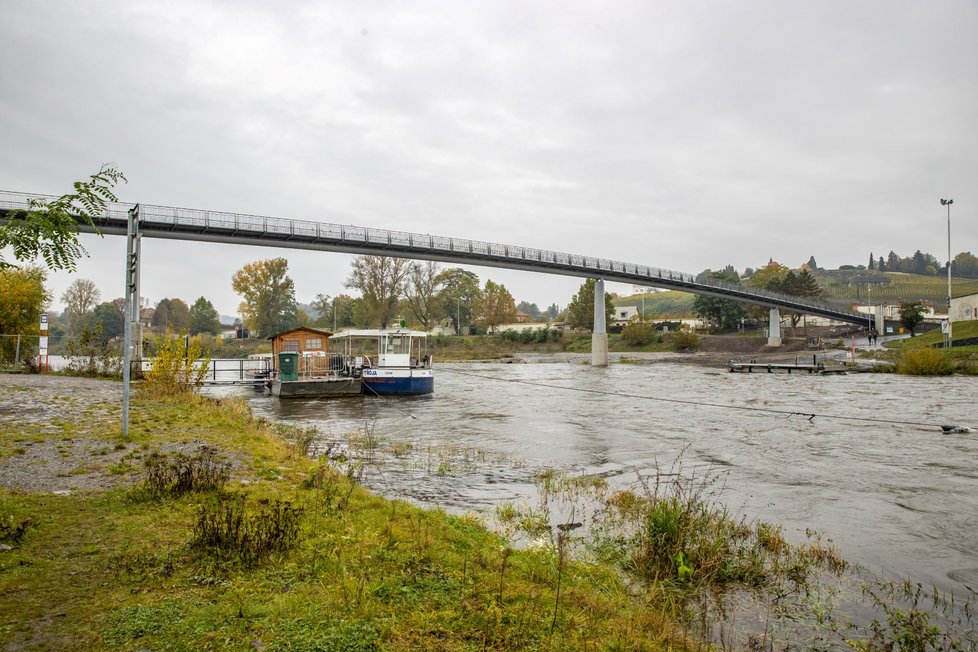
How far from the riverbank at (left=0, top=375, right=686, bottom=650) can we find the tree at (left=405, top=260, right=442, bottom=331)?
86.3 meters

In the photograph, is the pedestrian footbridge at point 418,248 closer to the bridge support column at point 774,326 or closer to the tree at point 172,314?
the bridge support column at point 774,326

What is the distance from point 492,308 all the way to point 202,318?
61.4 meters

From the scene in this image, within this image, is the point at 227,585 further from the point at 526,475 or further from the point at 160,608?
the point at 526,475

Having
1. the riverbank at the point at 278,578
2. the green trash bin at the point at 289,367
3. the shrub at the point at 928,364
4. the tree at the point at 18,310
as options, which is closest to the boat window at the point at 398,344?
the green trash bin at the point at 289,367

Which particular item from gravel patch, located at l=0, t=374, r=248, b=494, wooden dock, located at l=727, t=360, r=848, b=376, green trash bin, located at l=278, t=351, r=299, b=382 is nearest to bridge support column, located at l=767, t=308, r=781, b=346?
wooden dock, located at l=727, t=360, r=848, b=376

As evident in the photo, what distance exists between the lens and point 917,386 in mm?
32875

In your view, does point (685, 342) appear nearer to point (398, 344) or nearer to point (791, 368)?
point (791, 368)

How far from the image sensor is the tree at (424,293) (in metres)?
93.9

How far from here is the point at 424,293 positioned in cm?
9606

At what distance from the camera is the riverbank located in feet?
12.7

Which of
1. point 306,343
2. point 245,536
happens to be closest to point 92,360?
point 306,343

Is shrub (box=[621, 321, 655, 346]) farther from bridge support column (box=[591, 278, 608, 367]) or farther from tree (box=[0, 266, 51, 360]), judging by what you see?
tree (box=[0, 266, 51, 360])

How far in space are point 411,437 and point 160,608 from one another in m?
12.6

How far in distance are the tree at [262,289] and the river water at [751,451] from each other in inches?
2560
